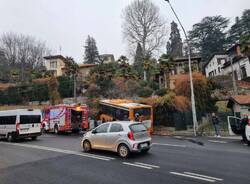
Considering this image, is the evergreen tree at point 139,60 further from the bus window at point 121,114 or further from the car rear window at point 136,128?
the car rear window at point 136,128

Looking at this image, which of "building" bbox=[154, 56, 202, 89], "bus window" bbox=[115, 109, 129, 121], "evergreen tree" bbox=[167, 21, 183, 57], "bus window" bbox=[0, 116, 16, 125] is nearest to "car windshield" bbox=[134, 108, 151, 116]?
"bus window" bbox=[115, 109, 129, 121]

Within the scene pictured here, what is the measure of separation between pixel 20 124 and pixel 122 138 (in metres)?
11.4

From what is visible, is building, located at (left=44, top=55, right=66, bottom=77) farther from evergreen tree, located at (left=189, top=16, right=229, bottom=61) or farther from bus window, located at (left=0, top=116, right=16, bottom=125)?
bus window, located at (left=0, top=116, right=16, bottom=125)

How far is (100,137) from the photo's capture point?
38.0ft

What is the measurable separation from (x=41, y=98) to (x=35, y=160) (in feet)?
133

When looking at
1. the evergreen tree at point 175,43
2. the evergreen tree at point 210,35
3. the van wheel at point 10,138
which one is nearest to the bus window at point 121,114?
the van wheel at point 10,138

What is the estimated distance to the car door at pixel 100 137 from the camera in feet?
37.5

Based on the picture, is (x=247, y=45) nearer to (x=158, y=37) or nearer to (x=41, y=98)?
(x=158, y=37)

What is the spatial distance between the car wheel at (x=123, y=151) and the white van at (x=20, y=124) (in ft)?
36.4

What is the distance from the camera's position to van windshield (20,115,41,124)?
18.5 m

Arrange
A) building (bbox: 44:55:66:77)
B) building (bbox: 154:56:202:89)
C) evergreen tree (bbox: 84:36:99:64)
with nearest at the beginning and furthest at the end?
building (bbox: 154:56:202:89) < building (bbox: 44:55:66:77) < evergreen tree (bbox: 84:36:99:64)

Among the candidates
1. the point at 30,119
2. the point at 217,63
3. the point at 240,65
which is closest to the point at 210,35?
the point at 217,63

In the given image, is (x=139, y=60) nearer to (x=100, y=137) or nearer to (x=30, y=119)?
(x=30, y=119)

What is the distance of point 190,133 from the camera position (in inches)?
805
